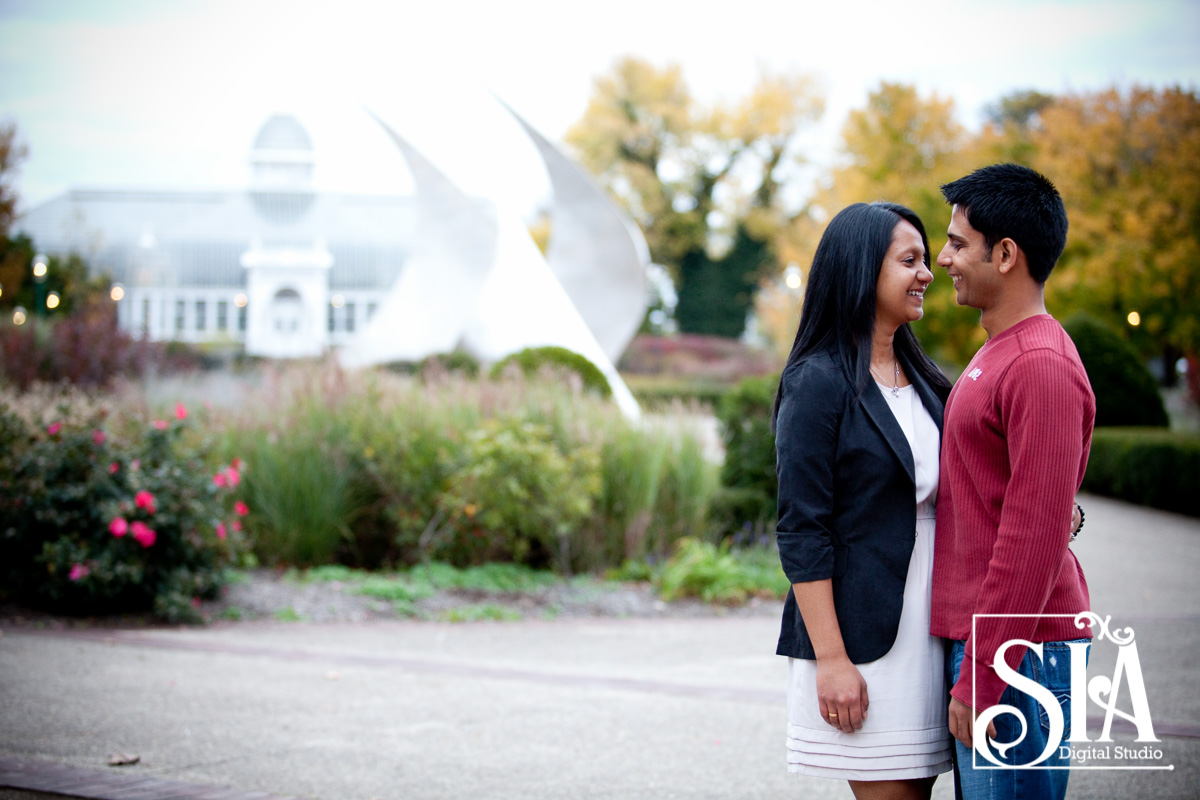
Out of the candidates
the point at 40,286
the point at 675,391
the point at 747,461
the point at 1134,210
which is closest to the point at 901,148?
the point at 1134,210

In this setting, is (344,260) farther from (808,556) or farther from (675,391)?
(808,556)

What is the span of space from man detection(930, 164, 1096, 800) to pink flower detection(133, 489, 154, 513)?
16.9ft

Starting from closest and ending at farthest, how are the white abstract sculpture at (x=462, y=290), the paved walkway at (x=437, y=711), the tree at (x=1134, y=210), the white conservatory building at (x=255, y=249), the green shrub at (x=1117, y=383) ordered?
the paved walkway at (x=437, y=711) < the green shrub at (x=1117, y=383) < the tree at (x=1134, y=210) < the white abstract sculpture at (x=462, y=290) < the white conservatory building at (x=255, y=249)

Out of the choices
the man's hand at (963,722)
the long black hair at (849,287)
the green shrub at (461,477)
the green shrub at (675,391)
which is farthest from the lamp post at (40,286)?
the man's hand at (963,722)

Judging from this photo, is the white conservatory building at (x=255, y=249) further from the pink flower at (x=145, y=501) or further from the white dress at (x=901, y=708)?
the white dress at (x=901, y=708)

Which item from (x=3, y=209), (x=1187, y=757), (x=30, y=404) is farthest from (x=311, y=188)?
(x=1187, y=757)

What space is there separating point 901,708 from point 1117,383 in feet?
48.0

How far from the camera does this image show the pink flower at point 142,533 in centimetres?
589

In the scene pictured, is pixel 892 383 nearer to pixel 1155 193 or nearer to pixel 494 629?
pixel 494 629

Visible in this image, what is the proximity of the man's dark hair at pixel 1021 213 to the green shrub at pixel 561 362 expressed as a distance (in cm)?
1313

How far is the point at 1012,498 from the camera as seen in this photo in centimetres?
173

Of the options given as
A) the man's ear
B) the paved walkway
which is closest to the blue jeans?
the man's ear

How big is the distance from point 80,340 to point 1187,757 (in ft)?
58.0

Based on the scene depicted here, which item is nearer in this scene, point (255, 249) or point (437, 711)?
point (437, 711)
